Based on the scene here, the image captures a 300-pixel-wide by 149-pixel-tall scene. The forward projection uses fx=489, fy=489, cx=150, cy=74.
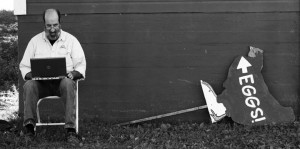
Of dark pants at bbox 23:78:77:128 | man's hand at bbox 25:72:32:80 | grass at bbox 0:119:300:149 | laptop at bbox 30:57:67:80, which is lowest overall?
grass at bbox 0:119:300:149

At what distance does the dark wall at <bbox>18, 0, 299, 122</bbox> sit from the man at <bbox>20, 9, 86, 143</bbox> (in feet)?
3.23

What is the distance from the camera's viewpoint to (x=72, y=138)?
482 cm

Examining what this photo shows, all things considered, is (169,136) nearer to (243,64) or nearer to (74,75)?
(74,75)

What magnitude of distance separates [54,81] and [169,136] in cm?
135

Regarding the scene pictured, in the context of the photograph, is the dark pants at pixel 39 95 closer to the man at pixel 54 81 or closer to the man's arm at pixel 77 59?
the man at pixel 54 81

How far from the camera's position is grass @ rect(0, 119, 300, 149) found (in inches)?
189

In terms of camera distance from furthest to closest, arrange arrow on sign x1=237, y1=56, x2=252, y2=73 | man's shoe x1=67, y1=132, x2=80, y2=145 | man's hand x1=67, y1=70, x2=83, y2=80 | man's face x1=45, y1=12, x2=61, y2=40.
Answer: arrow on sign x1=237, y1=56, x2=252, y2=73 → man's face x1=45, y1=12, x2=61, y2=40 → man's hand x1=67, y1=70, x2=83, y2=80 → man's shoe x1=67, y1=132, x2=80, y2=145

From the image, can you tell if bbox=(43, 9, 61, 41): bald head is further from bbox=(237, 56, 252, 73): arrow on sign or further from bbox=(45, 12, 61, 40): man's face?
bbox=(237, 56, 252, 73): arrow on sign

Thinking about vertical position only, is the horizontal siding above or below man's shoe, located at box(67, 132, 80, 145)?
above

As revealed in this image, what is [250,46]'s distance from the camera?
19.8 feet

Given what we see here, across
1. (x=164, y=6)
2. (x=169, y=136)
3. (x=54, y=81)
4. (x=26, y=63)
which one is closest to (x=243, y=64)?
(x=164, y=6)

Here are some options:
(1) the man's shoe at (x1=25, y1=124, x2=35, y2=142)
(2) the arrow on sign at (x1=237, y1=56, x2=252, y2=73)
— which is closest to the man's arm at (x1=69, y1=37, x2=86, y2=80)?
(1) the man's shoe at (x1=25, y1=124, x2=35, y2=142)

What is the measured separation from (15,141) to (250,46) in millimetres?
3012

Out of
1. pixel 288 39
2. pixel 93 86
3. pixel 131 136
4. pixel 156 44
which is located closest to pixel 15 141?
pixel 131 136
